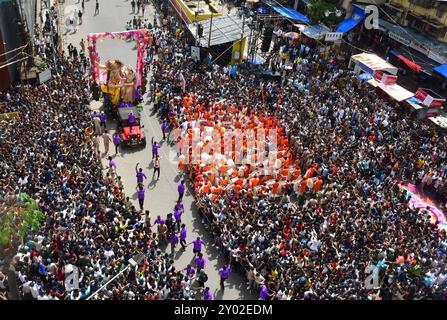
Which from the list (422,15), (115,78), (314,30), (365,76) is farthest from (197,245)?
(422,15)

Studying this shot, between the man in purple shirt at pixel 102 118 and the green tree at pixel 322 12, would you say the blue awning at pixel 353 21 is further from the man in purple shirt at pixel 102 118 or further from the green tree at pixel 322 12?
the man in purple shirt at pixel 102 118

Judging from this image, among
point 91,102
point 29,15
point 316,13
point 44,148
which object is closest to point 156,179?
point 44,148

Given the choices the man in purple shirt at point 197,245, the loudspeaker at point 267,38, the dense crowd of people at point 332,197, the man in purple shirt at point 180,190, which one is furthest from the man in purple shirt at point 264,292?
→ the loudspeaker at point 267,38

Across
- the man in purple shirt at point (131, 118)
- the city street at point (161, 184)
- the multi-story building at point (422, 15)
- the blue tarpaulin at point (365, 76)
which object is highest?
the multi-story building at point (422, 15)

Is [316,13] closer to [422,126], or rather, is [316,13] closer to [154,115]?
[422,126]

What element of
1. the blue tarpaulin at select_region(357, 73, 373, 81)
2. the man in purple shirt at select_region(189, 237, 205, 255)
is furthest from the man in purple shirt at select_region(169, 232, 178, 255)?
the blue tarpaulin at select_region(357, 73, 373, 81)

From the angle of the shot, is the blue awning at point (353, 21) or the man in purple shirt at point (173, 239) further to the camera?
the blue awning at point (353, 21)

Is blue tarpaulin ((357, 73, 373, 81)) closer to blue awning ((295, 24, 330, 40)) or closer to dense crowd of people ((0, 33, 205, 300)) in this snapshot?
blue awning ((295, 24, 330, 40))
